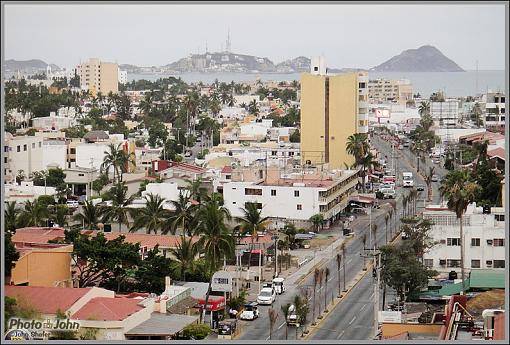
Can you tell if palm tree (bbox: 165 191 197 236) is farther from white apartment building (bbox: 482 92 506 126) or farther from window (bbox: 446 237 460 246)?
white apartment building (bbox: 482 92 506 126)

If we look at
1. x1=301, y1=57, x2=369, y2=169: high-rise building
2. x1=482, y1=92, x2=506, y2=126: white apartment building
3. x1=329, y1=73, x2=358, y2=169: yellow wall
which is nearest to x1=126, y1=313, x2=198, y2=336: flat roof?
x1=301, y1=57, x2=369, y2=169: high-rise building

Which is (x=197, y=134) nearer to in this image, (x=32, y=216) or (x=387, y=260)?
(x=32, y=216)

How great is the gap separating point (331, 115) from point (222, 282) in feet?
67.4

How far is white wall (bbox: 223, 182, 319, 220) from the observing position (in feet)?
94.6

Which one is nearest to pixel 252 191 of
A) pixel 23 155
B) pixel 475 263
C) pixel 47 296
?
pixel 475 263

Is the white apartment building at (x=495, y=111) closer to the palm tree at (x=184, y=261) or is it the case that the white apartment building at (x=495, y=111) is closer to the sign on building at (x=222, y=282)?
the palm tree at (x=184, y=261)

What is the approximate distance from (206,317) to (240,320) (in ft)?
2.48

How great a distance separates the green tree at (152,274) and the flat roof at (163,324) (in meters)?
1.82

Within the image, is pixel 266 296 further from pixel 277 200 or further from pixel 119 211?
pixel 277 200

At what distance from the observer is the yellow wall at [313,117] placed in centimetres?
3844

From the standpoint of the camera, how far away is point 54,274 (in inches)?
666

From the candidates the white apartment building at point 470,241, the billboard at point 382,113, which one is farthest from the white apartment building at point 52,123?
the white apartment building at point 470,241

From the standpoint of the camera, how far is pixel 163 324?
48.0ft

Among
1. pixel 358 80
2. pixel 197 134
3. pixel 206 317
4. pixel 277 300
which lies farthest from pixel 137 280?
pixel 197 134
